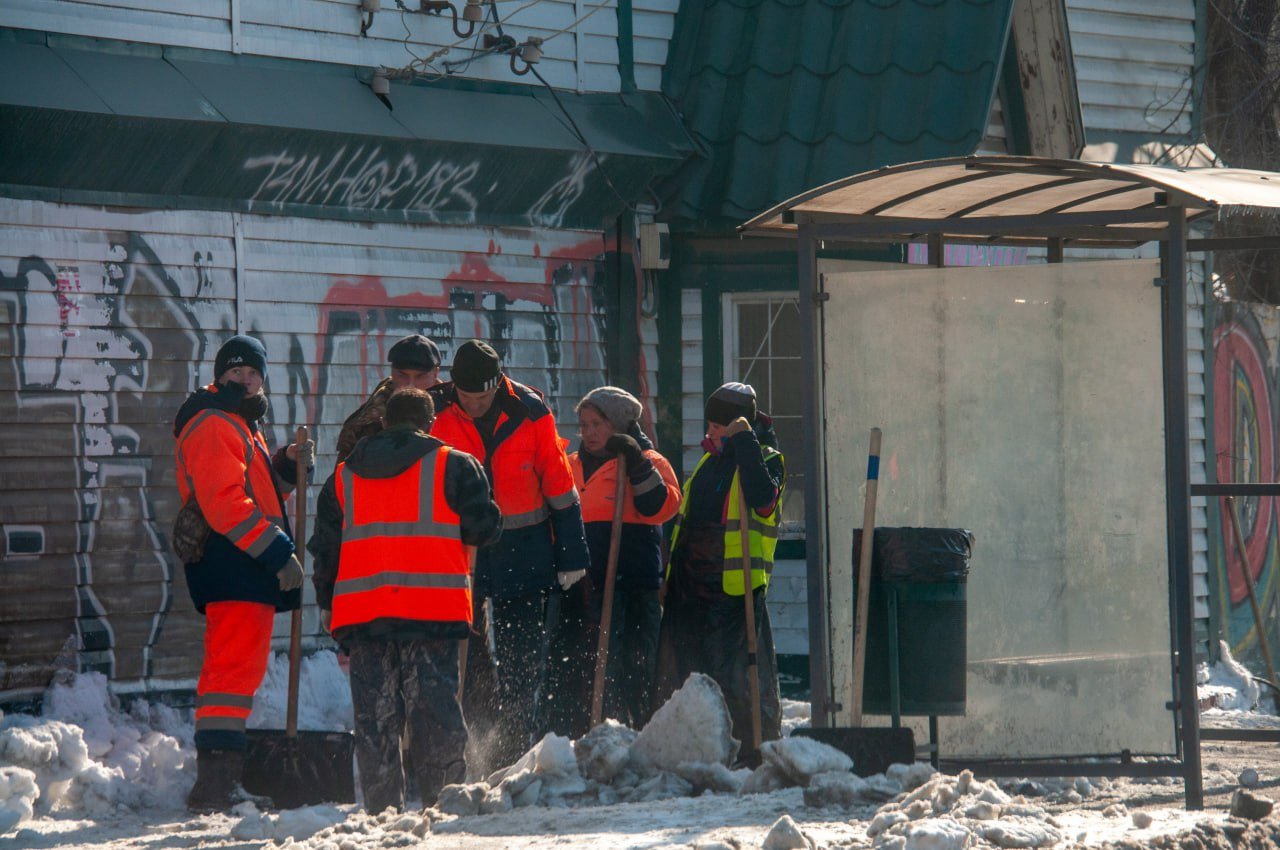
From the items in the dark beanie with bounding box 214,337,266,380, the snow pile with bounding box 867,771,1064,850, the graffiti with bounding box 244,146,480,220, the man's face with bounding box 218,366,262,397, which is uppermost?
the graffiti with bounding box 244,146,480,220

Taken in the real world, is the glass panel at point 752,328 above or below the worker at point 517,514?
above

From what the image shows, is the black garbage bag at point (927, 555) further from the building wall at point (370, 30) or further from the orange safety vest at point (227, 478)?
the building wall at point (370, 30)

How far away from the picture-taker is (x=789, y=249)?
11.3 meters

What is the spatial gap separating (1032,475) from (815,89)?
4179mm

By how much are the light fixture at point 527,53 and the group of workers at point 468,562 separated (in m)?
3.29

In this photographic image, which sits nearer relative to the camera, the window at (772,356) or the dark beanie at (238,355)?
the dark beanie at (238,355)

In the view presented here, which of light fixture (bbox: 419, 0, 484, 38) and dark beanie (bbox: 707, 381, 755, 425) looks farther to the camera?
light fixture (bbox: 419, 0, 484, 38)

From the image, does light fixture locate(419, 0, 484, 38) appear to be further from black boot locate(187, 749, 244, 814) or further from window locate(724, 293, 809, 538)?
black boot locate(187, 749, 244, 814)

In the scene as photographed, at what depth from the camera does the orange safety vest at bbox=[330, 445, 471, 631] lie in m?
6.73

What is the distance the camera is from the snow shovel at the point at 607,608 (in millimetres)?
7891

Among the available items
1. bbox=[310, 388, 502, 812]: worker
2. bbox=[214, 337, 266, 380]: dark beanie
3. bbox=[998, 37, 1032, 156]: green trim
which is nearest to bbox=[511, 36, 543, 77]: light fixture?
bbox=[998, 37, 1032, 156]: green trim

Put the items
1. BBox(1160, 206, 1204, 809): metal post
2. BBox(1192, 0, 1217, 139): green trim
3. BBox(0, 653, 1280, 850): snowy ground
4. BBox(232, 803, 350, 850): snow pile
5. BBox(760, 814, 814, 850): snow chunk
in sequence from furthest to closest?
BBox(1192, 0, 1217, 139): green trim → BBox(1160, 206, 1204, 809): metal post → BBox(232, 803, 350, 850): snow pile → BBox(0, 653, 1280, 850): snowy ground → BBox(760, 814, 814, 850): snow chunk

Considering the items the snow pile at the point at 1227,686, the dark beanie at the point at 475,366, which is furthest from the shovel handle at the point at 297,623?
the snow pile at the point at 1227,686

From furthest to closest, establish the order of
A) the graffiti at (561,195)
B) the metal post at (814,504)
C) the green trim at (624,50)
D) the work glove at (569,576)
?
the green trim at (624,50) → the graffiti at (561,195) → the metal post at (814,504) → the work glove at (569,576)
